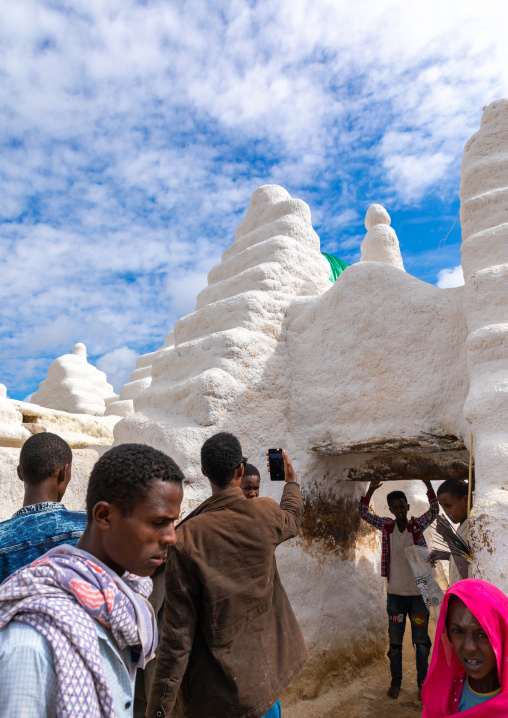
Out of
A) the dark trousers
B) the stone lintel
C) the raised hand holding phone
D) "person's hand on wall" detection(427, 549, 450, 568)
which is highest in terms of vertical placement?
the stone lintel

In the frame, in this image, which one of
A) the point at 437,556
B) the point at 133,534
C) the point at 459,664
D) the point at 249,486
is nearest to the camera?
the point at 133,534

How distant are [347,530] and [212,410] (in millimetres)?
1885

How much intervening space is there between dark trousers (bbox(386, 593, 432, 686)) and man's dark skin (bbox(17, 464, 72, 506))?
11.1 ft

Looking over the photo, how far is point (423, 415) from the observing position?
4.01 m

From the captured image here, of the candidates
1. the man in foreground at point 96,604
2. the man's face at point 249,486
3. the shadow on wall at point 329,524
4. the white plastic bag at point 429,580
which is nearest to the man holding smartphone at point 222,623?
the man in foreground at point 96,604

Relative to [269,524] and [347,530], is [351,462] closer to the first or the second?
[347,530]

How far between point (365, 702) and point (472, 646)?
11.0ft

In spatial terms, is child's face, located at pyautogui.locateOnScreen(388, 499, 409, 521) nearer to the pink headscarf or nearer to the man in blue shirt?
the pink headscarf

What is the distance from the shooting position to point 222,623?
1.93 m

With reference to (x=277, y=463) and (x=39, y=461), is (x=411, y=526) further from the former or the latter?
(x=39, y=461)

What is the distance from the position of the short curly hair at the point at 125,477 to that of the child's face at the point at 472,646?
1145mm

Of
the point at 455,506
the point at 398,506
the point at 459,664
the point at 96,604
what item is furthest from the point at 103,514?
the point at 398,506

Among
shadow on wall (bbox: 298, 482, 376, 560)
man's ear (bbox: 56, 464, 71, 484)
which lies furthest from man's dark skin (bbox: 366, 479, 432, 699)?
man's ear (bbox: 56, 464, 71, 484)

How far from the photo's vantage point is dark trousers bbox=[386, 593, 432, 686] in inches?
167
